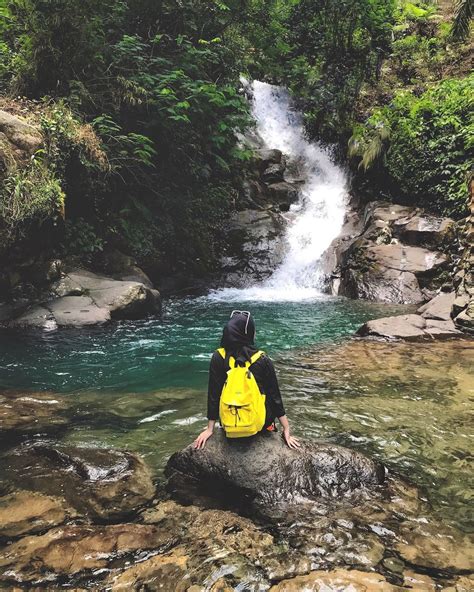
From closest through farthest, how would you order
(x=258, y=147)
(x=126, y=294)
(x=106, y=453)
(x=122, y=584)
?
(x=122, y=584), (x=106, y=453), (x=126, y=294), (x=258, y=147)

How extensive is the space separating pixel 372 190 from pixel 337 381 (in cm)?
1199

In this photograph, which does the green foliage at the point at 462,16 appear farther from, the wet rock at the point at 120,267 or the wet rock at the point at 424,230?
the wet rock at the point at 120,267

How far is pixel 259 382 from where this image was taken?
A: 11.7 ft

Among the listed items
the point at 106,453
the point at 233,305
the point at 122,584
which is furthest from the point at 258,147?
the point at 122,584

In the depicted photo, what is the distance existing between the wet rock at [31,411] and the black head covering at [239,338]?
2.58 meters

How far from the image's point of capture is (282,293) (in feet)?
46.3

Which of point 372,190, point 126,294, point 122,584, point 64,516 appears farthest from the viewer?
point 372,190

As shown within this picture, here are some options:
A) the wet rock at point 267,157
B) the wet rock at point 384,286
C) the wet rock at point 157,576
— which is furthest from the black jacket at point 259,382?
the wet rock at point 267,157

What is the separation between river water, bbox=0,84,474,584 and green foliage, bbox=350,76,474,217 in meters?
5.16

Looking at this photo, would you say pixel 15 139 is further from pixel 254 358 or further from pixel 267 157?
pixel 267 157

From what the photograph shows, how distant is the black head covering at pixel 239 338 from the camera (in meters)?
3.48

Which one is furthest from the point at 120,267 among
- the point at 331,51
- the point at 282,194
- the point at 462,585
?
the point at 331,51

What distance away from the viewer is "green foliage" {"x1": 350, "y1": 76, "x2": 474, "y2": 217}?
556 inches

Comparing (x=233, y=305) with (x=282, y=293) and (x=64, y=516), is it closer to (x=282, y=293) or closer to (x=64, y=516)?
(x=282, y=293)
